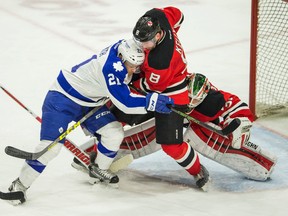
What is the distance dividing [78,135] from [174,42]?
121cm

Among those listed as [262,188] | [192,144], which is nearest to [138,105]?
[192,144]

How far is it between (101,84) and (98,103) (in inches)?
6.4

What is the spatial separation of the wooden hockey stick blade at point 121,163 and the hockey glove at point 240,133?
0.56 meters

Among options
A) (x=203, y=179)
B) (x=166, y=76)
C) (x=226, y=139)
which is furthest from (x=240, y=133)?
(x=166, y=76)

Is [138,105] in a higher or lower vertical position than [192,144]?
higher

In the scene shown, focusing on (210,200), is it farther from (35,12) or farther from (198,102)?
(35,12)

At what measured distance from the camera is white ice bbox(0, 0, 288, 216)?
3.84 m

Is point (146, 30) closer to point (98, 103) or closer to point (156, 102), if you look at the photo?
point (156, 102)

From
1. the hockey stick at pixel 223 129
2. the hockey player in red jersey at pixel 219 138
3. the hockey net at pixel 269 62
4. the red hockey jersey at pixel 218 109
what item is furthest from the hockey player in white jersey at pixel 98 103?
the hockey net at pixel 269 62

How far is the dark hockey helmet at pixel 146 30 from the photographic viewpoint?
3760mm

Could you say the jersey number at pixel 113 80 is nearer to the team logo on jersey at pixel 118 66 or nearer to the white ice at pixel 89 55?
the team logo on jersey at pixel 118 66

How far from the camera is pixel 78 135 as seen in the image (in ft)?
16.0

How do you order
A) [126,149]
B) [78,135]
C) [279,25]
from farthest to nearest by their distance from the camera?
[279,25] < [78,135] < [126,149]

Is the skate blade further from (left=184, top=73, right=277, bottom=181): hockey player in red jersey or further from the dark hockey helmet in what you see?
the dark hockey helmet
